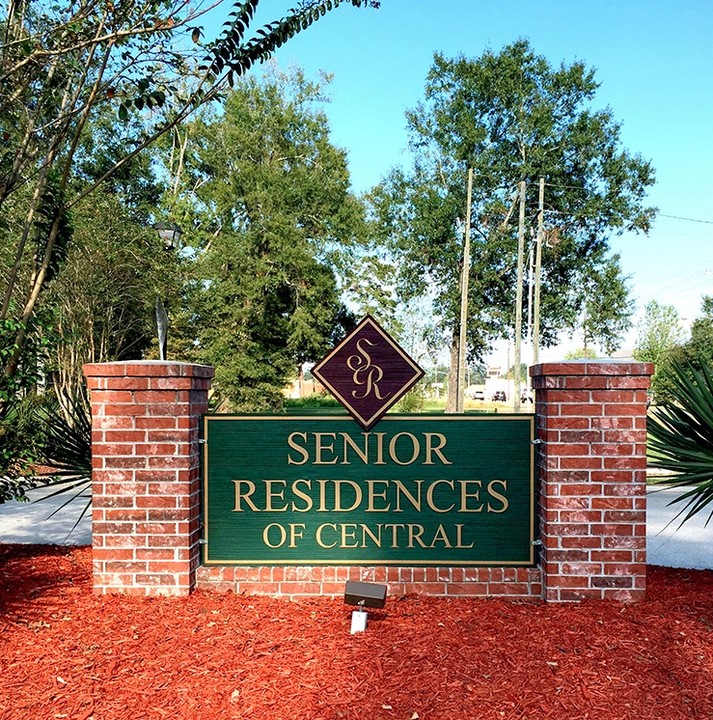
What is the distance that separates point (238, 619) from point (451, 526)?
1453 mm

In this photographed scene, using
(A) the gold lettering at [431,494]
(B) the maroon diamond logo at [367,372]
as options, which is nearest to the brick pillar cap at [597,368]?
(B) the maroon diamond logo at [367,372]

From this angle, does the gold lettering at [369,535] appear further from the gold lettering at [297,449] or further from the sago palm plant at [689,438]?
the sago palm plant at [689,438]

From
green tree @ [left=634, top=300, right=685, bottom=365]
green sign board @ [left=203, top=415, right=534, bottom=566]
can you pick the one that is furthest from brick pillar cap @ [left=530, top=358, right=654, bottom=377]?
green tree @ [left=634, top=300, right=685, bottom=365]

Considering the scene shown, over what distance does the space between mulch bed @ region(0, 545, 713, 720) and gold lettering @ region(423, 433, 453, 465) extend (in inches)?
34.2

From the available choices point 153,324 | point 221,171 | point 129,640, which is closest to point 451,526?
point 129,640

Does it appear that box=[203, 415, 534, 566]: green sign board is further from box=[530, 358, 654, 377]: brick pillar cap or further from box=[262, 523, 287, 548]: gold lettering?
box=[530, 358, 654, 377]: brick pillar cap

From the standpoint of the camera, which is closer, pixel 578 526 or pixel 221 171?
pixel 578 526

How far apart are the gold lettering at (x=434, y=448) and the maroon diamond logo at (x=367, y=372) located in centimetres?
34

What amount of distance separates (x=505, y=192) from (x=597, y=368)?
2783cm

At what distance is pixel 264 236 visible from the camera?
25.3 meters

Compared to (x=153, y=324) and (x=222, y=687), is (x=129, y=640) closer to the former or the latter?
(x=222, y=687)

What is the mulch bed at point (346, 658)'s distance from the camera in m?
2.64

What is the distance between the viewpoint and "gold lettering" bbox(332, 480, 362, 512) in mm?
4059

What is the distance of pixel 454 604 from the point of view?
12.5 feet
